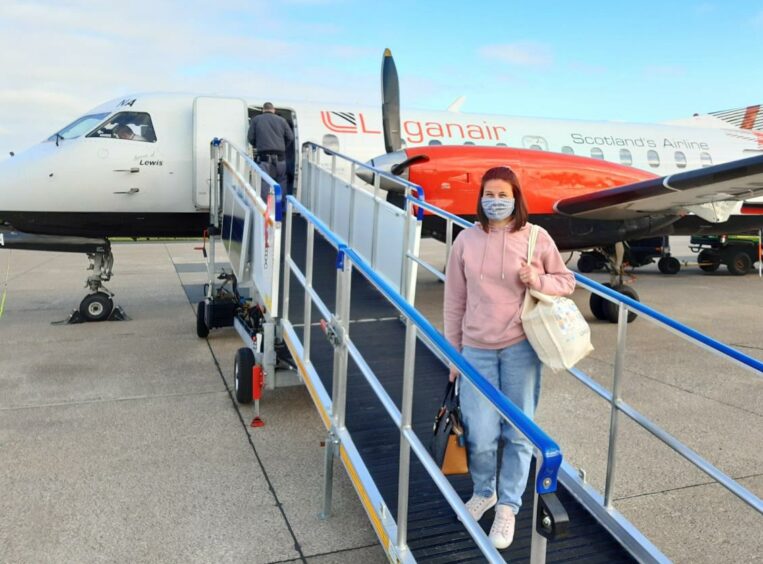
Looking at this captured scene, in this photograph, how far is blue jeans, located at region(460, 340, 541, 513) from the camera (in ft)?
9.08

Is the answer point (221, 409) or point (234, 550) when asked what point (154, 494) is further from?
point (221, 409)

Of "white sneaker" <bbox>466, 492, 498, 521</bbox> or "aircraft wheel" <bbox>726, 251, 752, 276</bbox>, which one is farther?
"aircraft wheel" <bbox>726, 251, 752, 276</bbox>

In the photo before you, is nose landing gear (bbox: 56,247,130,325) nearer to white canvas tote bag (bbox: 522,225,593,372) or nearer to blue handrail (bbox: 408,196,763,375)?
blue handrail (bbox: 408,196,763,375)

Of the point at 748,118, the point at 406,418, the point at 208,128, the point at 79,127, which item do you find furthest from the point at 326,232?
the point at 748,118

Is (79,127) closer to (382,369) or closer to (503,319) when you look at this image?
(382,369)

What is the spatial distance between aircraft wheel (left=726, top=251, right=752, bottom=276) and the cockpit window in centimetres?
1407

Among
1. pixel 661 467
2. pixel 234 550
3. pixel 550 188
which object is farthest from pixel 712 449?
pixel 550 188

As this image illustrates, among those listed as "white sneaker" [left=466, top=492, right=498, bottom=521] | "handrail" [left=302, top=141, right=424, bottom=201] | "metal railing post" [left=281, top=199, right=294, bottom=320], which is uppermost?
"handrail" [left=302, top=141, right=424, bottom=201]

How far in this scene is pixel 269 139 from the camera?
7.96m

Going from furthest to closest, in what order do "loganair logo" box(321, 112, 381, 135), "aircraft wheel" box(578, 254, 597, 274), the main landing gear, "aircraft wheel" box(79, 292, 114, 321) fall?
"aircraft wheel" box(578, 254, 597, 274)
"loganair logo" box(321, 112, 381, 135)
the main landing gear
"aircraft wheel" box(79, 292, 114, 321)

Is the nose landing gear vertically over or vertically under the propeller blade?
under

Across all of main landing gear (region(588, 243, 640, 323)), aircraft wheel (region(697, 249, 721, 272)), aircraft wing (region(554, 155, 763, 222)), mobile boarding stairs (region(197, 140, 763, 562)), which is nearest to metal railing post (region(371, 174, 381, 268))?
mobile boarding stairs (region(197, 140, 763, 562))

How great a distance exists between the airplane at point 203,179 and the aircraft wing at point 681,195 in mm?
20

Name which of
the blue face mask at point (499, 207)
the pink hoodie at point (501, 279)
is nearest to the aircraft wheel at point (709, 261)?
the pink hoodie at point (501, 279)
